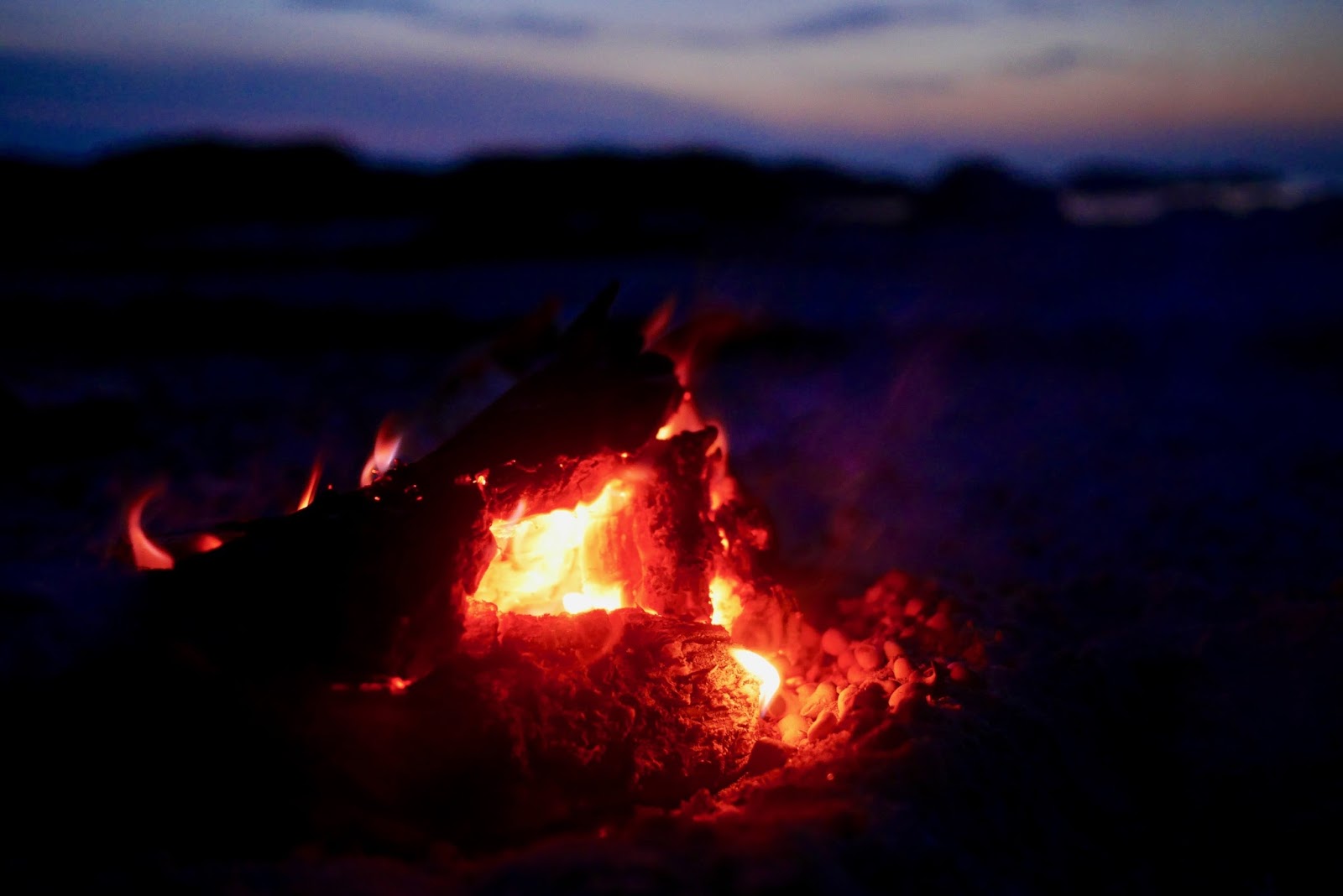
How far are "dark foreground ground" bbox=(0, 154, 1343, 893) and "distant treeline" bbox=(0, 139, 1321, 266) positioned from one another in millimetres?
6051

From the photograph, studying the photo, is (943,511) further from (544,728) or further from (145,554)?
(145,554)

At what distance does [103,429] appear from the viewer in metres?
6.18

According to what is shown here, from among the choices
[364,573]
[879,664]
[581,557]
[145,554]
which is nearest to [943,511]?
[879,664]

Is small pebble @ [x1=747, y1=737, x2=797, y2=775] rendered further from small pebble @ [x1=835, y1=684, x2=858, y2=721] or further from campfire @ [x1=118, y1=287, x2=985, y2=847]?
small pebble @ [x1=835, y1=684, x2=858, y2=721]

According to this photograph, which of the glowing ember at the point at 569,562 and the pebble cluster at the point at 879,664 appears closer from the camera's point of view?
the pebble cluster at the point at 879,664

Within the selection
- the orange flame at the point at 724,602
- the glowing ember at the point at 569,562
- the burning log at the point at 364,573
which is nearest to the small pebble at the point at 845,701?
the orange flame at the point at 724,602

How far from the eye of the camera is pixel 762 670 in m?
3.06

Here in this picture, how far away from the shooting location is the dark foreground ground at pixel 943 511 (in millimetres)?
2182

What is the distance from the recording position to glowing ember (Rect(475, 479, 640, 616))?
2979mm

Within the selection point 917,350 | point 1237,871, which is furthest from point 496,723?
point 917,350

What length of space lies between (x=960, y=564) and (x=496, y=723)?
2.65 m

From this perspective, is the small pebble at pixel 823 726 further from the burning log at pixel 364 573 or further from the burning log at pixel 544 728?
the burning log at pixel 364 573

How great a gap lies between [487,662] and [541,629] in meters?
0.19

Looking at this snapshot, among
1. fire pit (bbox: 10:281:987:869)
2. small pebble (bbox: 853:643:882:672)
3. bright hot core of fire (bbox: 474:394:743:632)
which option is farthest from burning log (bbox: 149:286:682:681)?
small pebble (bbox: 853:643:882:672)
